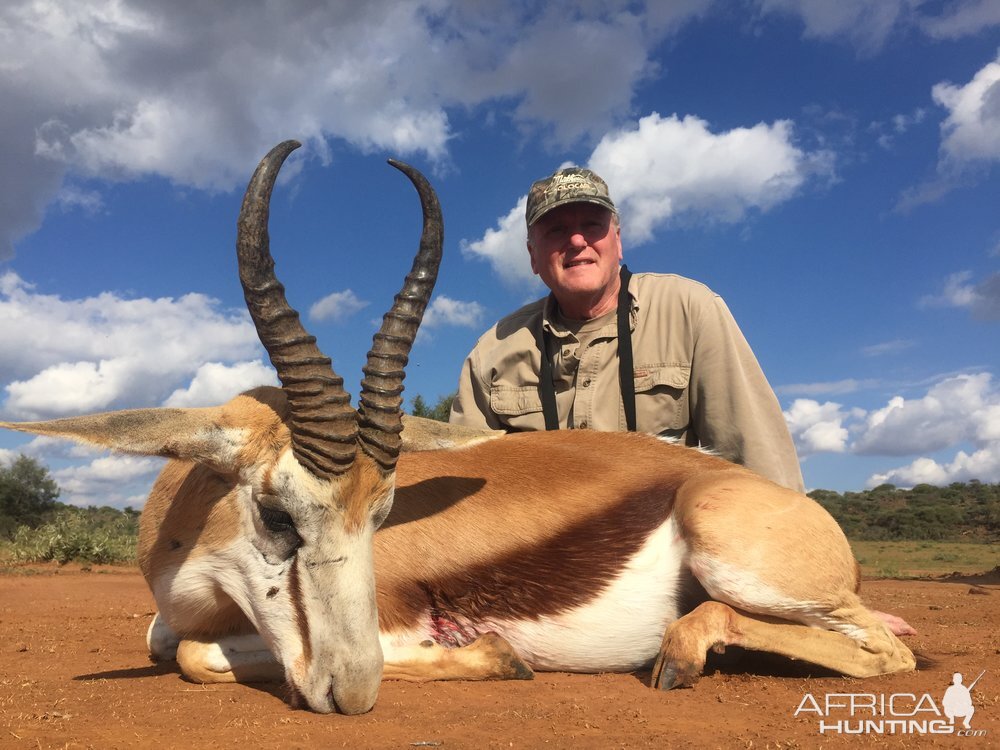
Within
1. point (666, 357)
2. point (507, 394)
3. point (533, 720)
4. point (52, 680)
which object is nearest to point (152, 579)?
point (52, 680)

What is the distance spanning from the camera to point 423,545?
14.7ft

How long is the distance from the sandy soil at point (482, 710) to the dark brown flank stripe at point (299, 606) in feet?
0.88

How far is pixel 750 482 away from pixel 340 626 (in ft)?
7.43

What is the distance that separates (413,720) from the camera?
3316mm

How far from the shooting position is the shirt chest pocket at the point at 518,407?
21.7ft

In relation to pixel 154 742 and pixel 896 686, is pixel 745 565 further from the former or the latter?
pixel 154 742

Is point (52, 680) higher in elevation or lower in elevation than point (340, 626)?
lower

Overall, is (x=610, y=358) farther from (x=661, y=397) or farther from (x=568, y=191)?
(x=568, y=191)

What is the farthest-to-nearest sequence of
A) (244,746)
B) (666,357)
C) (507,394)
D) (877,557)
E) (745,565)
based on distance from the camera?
(877,557) < (507,394) < (666,357) < (745,565) < (244,746)

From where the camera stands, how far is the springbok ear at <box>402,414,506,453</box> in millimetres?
4473

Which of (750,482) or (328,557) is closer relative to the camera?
(328,557)

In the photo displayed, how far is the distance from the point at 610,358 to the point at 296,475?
10.8ft

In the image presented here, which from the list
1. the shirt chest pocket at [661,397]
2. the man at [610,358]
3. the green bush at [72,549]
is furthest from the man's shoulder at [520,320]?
the green bush at [72,549]

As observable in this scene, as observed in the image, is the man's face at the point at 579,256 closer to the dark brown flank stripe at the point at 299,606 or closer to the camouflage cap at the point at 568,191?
the camouflage cap at the point at 568,191
